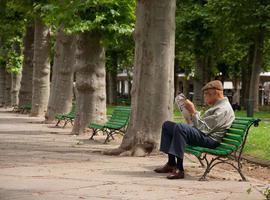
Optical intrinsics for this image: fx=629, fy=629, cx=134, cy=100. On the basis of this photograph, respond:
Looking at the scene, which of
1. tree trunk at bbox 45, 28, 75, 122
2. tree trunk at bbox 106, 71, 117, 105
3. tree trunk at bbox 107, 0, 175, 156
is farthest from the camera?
tree trunk at bbox 106, 71, 117, 105

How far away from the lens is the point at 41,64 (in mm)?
28547

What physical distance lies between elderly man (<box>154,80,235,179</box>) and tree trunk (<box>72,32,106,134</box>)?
27.4 ft

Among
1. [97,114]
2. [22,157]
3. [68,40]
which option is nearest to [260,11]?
[68,40]

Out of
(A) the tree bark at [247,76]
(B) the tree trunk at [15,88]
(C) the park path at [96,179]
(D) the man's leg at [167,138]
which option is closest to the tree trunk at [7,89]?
(B) the tree trunk at [15,88]

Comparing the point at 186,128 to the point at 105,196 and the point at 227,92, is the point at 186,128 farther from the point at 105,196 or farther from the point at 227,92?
the point at 227,92

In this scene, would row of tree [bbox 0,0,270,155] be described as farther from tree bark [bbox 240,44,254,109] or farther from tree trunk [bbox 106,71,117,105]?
tree bark [bbox 240,44,254,109]

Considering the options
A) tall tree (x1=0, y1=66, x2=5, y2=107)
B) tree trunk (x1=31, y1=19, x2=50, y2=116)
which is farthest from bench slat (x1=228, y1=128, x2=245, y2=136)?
tall tree (x1=0, y1=66, x2=5, y2=107)

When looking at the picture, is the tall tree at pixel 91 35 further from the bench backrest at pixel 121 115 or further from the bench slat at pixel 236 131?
the bench slat at pixel 236 131

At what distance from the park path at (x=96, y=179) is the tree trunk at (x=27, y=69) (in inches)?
808

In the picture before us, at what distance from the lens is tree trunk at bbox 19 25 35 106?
34844 millimetres

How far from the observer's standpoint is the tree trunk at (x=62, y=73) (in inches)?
943

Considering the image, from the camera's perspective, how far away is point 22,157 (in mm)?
12625

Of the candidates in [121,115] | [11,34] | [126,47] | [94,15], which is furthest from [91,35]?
[126,47]

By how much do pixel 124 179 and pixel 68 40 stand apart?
1539 cm
